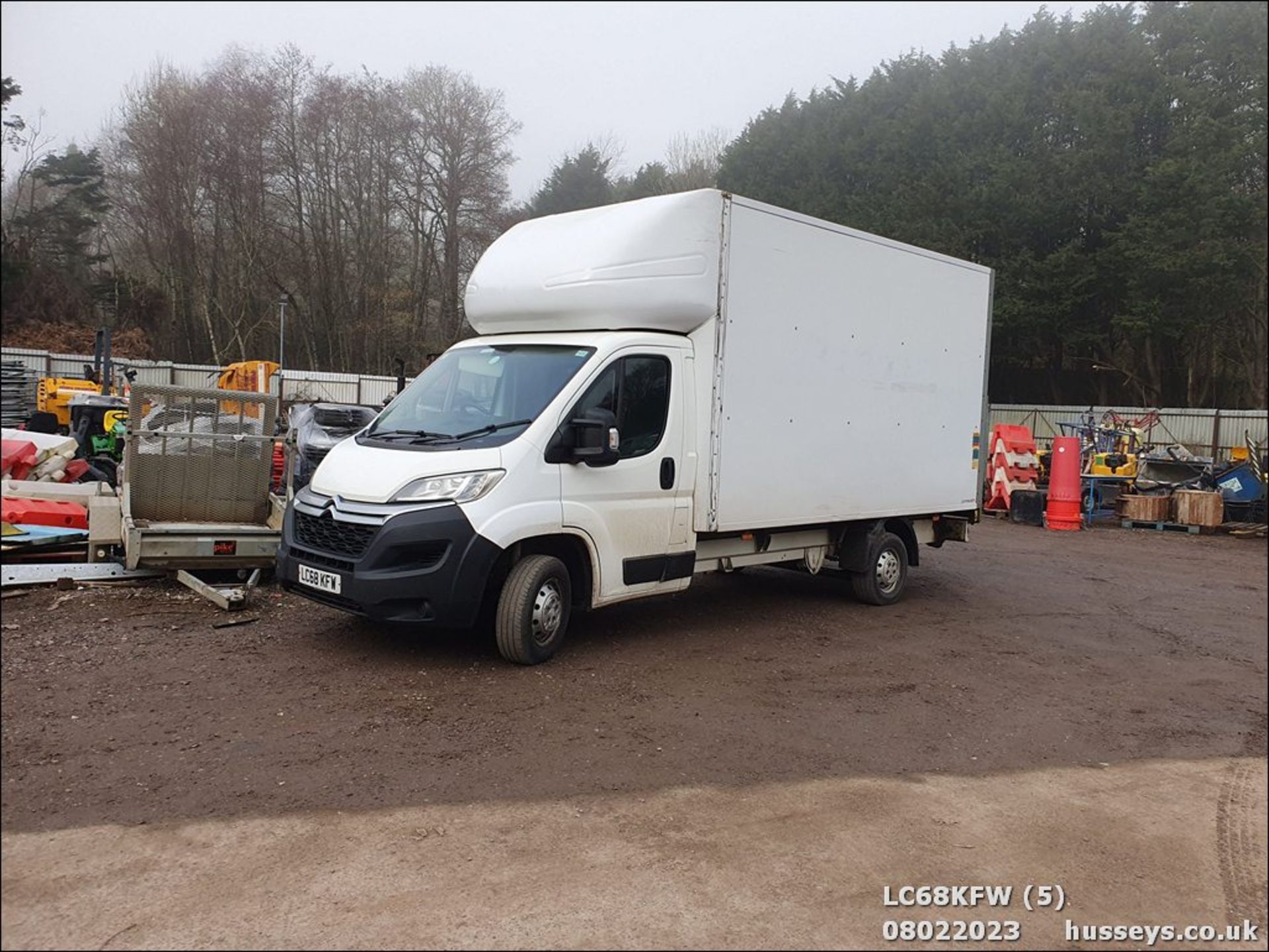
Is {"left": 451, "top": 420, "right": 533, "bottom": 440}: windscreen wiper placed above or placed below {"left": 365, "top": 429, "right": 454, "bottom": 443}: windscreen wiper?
above


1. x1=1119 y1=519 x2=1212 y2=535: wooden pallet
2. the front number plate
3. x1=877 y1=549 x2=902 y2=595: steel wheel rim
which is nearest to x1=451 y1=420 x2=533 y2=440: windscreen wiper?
the front number plate

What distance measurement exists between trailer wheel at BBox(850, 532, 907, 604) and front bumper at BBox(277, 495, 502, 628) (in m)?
4.33

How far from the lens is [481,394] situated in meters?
6.64

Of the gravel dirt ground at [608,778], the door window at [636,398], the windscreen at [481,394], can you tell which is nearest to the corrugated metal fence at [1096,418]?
the gravel dirt ground at [608,778]

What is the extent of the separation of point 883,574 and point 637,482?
3526mm

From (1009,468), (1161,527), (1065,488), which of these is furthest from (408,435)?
(1009,468)

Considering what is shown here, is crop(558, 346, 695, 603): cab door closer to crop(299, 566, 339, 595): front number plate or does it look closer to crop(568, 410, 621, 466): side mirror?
crop(568, 410, 621, 466): side mirror

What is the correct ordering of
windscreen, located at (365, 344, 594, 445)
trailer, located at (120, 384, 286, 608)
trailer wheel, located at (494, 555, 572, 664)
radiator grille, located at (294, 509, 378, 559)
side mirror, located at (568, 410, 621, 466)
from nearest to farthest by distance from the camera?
radiator grille, located at (294, 509, 378, 559) < trailer wheel, located at (494, 555, 572, 664) < side mirror, located at (568, 410, 621, 466) < windscreen, located at (365, 344, 594, 445) < trailer, located at (120, 384, 286, 608)

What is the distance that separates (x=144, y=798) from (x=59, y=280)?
274 cm

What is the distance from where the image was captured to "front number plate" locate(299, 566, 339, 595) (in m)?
5.85

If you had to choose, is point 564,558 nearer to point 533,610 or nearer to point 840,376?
point 533,610

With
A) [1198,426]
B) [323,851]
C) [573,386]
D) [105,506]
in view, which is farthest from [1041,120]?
[323,851]

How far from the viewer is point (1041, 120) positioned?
2356cm
